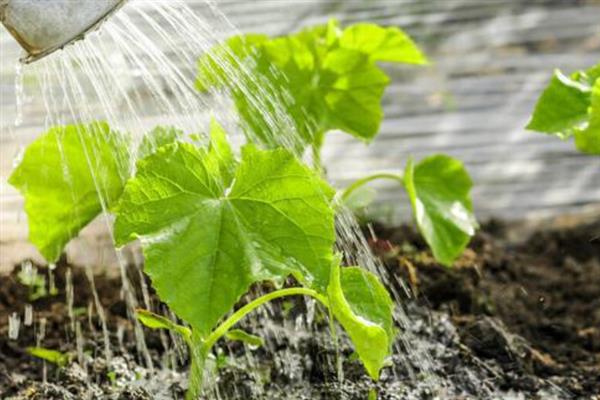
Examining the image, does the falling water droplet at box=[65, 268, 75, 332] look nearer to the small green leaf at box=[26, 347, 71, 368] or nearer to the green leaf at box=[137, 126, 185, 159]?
the small green leaf at box=[26, 347, 71, 368]

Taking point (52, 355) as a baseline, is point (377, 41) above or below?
above

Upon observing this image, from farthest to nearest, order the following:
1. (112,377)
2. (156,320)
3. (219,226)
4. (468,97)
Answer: (468,97), (112,377), (156,320), (219,226)

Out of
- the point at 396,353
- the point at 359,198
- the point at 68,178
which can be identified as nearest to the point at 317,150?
the point at 359,198

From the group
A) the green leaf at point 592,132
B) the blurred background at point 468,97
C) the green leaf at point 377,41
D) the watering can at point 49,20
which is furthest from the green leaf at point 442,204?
the watering can at point 49,20

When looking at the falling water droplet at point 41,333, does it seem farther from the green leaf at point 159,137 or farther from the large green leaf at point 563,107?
the large green leaf at point 563,107

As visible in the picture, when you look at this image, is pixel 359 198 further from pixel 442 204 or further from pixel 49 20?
pixel 49 20

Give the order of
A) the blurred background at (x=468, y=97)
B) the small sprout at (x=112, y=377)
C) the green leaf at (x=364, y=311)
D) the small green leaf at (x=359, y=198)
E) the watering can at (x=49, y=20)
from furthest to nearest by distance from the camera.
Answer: the blurred background at (x=468, y=97) < the small green leaf at (x=359, y=198) < the small sprout at (x=112, y=377) < the green leaf at (x=364, y=311) < the watering can at (x=49, y=20)

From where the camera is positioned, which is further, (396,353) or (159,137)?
(396,353)
